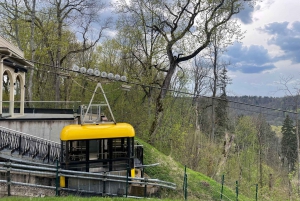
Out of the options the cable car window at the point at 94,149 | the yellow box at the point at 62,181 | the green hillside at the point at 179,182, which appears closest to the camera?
the yellow box at the point at 62,181

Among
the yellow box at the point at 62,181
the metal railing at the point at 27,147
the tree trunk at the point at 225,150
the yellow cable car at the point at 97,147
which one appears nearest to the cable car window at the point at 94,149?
the yellow cable car at the point at 97,147

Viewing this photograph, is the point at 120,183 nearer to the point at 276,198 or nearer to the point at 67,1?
the point at 276,198

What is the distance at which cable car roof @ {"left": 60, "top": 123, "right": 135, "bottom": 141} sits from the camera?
10.3 meters

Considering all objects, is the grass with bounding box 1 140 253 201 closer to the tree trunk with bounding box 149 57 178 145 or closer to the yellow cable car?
the yellow cable car

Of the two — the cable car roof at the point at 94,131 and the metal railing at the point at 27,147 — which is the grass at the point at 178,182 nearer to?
the cable car roof at the point at 94,131

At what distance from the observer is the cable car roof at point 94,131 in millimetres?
10273

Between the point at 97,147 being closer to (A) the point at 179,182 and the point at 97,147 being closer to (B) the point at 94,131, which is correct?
(B) the point at 94,131

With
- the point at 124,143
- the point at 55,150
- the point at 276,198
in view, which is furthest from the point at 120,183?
the point at 276,198

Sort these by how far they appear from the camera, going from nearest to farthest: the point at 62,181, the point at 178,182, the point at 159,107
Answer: the point at 62,181
the point at 178,182
the point at 159,107

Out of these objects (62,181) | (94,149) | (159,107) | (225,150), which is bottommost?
(225,150)

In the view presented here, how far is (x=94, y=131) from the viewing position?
10.5m

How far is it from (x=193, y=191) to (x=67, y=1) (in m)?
22.3

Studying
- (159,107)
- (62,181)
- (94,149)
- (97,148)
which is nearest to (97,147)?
(97,148)

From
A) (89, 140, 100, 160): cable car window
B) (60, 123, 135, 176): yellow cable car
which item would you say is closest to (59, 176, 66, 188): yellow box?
(60, 123, 135, 176): yellow cable car
